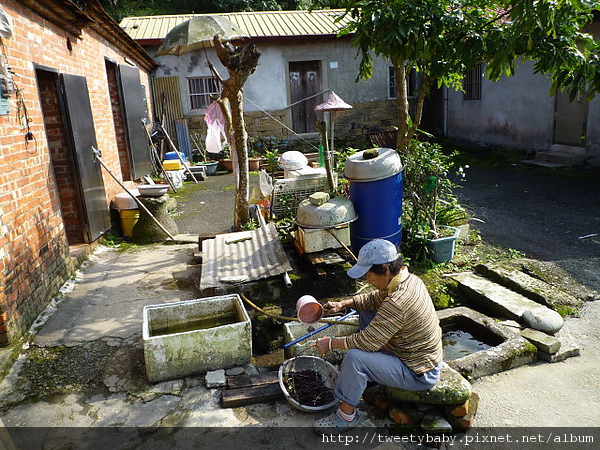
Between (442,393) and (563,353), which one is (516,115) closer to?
(563,353)

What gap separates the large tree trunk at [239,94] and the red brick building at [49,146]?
6.24ft

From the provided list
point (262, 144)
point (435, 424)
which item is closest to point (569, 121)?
point (262, 144)

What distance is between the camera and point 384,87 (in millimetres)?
14922

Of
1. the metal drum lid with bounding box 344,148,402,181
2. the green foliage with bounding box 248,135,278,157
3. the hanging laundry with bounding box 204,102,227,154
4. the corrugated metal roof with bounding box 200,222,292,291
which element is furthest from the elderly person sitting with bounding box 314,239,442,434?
the green foliage with bounding box 248,135,278,157

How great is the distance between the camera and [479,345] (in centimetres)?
407

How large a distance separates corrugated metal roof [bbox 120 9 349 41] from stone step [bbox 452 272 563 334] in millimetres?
10096

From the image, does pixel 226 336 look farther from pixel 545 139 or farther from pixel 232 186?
pixel 545 139

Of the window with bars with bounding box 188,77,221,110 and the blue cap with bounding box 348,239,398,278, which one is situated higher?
the window with bars with bounding box 188,77,221,110

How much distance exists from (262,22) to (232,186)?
667 centimetres

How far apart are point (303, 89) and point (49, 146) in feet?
34.2

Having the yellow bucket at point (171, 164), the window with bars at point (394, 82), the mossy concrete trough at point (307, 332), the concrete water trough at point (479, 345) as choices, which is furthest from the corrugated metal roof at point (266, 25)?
the mossy concrete trough at point (307, 332)

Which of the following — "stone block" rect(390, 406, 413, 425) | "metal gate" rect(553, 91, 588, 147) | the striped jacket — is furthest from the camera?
"metal gate" rect(553, 91, 588, 147)

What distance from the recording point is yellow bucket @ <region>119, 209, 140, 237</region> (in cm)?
700

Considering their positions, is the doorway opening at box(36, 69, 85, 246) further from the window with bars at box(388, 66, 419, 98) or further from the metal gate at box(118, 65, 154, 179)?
the window with bars at box(388, 66, 419, 98)
